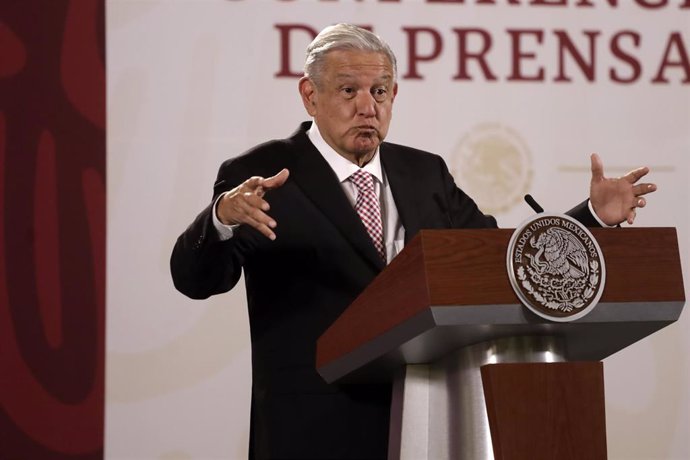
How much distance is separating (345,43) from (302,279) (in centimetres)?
52

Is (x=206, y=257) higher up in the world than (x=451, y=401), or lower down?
higher up

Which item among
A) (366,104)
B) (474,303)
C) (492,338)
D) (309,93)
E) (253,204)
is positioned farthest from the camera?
(309,93)

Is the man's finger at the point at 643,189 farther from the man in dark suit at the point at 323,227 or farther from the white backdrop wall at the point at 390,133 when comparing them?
the white backdrop wall at the point at 390,133

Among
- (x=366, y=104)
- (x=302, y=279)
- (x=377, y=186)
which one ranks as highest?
(x=366, y=104)

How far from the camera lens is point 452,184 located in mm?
2418

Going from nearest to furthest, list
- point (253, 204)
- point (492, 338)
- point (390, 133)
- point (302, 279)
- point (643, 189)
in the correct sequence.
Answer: point (492, 338) → point (253, 204) → point (643, 189) → point (302, 279) → point (390, 133)

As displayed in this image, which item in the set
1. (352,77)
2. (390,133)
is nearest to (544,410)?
(352,77)

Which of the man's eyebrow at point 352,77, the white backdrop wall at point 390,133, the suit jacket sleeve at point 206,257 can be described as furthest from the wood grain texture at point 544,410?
the white backdrop wall at point 390,133

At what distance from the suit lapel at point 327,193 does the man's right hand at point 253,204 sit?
1.10ft

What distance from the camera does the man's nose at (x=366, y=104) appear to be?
86.0 inches

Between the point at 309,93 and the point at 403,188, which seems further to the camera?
the point at 309,93

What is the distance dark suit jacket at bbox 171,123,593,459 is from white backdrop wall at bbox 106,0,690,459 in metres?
0.94

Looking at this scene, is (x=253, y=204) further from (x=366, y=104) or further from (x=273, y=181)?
(x=366, y=104)

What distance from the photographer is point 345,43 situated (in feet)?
7.30
